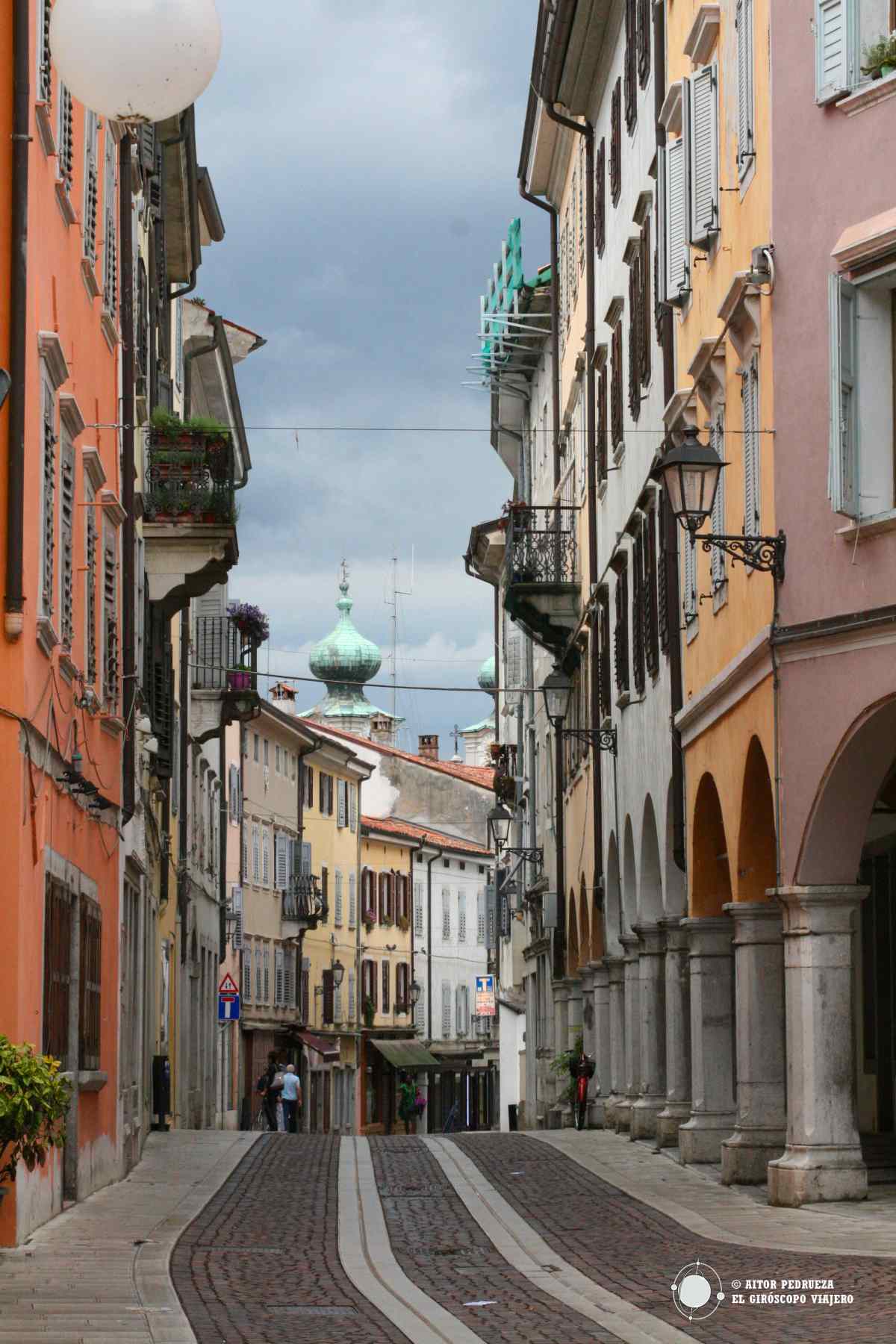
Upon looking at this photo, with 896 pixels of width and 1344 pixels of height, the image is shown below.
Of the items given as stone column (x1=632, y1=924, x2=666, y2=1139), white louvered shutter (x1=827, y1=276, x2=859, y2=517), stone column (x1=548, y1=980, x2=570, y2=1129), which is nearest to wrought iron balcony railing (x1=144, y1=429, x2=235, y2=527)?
stone column (x1=632, y1=924, x2=666, y2=1139)

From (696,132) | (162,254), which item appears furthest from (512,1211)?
(162,254)

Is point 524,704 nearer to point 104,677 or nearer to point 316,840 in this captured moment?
point 316,840

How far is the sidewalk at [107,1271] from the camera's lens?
36.6ft

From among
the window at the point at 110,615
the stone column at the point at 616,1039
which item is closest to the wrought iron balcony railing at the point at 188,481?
the window at the point at 110,615

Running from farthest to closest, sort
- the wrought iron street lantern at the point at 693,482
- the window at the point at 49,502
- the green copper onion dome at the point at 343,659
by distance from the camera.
Result: the green copper onion dome at the point at 343,659
the wrought iron street lantern at the point at 693,482
the window at the point at 49,502

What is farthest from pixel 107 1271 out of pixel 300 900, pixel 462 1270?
pixel 300 900

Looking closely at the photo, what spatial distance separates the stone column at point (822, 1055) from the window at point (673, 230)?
7.39 metres

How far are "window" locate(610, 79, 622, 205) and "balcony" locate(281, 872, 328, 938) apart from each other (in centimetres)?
4092

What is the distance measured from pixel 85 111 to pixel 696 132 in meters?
5.44

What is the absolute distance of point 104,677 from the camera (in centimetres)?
2183

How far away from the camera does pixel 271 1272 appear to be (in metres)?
14.1

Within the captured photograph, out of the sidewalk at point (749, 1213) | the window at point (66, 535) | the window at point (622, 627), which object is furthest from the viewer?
the window at point (622, 627)

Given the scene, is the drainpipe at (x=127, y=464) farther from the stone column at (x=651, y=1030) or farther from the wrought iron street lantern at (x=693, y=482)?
the wrought iron street lantern at (x=693, y=482)

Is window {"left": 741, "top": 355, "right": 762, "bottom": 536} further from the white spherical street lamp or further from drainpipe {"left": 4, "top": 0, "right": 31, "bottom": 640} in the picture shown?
the white spherical street lamp
